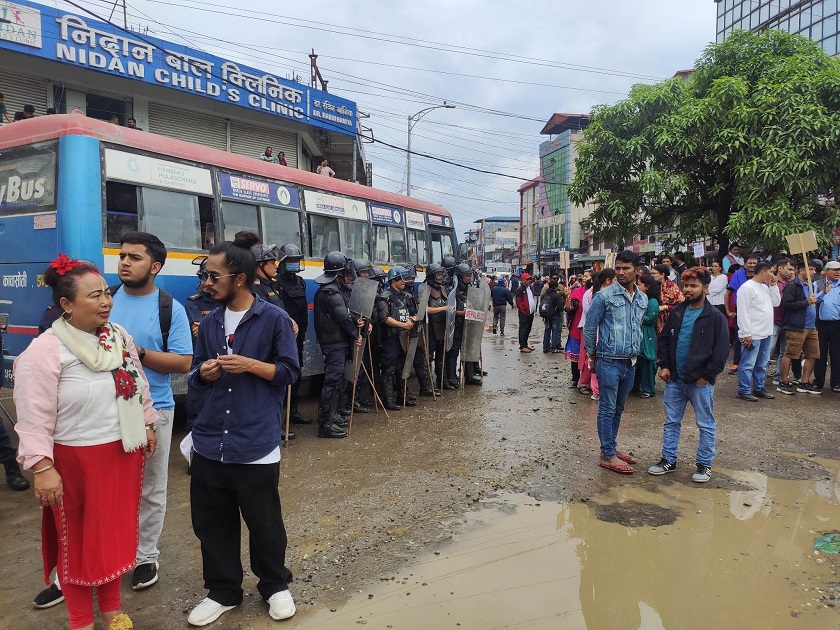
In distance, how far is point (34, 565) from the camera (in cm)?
345

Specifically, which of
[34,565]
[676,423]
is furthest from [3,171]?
[676,423]

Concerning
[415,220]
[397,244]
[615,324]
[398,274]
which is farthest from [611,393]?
[415,220]

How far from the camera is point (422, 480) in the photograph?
4.87m

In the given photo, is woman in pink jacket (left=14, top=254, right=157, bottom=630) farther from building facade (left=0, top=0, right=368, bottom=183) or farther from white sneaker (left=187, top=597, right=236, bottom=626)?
building facade (left=0, top=0, right=368, bottom=183)

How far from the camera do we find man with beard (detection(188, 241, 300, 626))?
271cm

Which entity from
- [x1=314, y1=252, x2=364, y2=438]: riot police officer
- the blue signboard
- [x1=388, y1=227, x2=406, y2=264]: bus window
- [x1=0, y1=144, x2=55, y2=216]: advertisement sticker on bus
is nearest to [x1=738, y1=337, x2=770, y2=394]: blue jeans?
[x1=314, y1=252, x2=364, y2=438]: riot police officer

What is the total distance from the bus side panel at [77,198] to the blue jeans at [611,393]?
4.91 m

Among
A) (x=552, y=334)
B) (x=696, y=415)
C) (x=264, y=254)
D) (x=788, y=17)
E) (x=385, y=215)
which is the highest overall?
(x=788, y=17)

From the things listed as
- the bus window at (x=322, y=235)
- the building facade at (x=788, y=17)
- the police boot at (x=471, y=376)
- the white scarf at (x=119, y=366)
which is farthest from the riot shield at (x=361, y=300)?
the building facade at (x=788, y=17)

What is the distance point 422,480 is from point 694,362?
8.08 ft

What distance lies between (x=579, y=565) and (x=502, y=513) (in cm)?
82

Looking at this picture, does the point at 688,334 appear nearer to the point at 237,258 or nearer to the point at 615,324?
the point at 615,324

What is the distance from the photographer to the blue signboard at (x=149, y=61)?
39.5 feet

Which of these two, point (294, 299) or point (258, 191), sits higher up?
point (258, 191)
